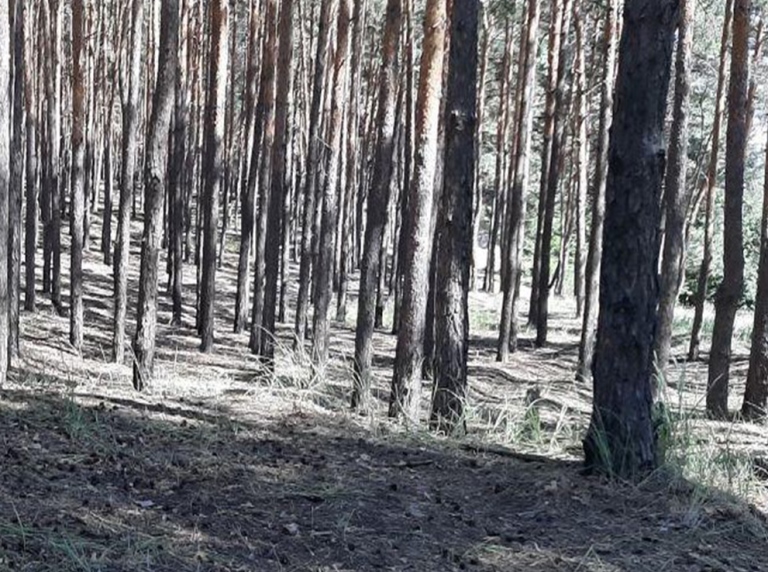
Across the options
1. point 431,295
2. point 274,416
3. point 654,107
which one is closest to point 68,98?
point 431,295

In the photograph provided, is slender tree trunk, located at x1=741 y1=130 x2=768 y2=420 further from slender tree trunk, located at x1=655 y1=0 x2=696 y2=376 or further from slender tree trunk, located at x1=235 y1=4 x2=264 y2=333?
slender tree trunk, located at x1=235 y1=4 x2=264 y2=333

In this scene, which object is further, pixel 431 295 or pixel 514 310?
pixel 514 310

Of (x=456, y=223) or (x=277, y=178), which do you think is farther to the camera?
(x=277, y=178)

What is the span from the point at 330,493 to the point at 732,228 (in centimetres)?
712

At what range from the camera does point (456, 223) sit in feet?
24.9

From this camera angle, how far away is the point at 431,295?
13.8m

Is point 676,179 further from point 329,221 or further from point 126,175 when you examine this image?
point 126,175

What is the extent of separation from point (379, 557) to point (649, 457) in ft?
6.46

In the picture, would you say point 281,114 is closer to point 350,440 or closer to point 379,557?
point 350,440

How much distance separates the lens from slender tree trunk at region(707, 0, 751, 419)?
10.5m

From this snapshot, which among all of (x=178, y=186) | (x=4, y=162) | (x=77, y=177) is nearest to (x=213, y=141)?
(x=77, y=177)

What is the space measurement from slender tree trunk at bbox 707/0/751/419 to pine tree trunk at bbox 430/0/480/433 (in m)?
4.23

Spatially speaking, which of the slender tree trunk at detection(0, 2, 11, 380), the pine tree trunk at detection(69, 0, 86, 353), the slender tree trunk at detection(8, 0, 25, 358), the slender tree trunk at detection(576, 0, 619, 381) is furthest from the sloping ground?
the slender tree trunk at detection(576, 0, 619, 381)

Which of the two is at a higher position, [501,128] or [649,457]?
[501,128]
